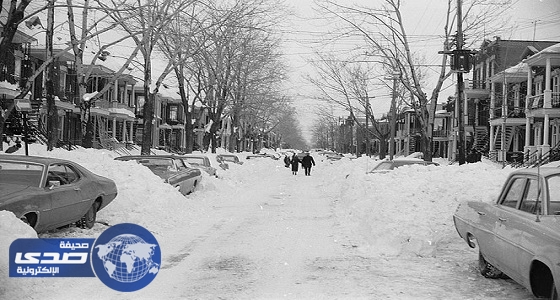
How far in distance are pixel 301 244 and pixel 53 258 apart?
585 cm

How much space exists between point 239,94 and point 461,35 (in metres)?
24.2

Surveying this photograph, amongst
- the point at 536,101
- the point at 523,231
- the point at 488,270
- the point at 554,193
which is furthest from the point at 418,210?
the point at 536,101

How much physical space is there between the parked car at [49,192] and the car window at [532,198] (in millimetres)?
6070

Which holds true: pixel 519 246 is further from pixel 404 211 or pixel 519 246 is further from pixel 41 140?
pixel 41 140

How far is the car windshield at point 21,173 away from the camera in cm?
893

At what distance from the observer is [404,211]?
10852 mm

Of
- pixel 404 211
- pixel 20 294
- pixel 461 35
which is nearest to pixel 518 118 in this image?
pixel 461 35

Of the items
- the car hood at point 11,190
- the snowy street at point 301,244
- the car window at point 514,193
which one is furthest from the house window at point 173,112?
the car window at point 514,193

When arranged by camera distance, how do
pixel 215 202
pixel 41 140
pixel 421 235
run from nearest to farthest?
pixel 421 235 < pixel 215 202 < pixel 41 140

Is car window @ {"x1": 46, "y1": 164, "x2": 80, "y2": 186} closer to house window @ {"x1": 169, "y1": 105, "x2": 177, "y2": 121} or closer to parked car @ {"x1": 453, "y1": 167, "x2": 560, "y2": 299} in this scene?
parked car @ {"x1": 453, "y1": 167, "x2": 560, "y2": 299}

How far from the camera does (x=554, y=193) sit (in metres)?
6.77

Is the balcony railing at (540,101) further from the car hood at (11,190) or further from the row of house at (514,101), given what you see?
the car hood at (11,190)

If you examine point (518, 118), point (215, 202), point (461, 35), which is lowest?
point (215, 202)

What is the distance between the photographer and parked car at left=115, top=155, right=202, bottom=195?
57.0 ft
